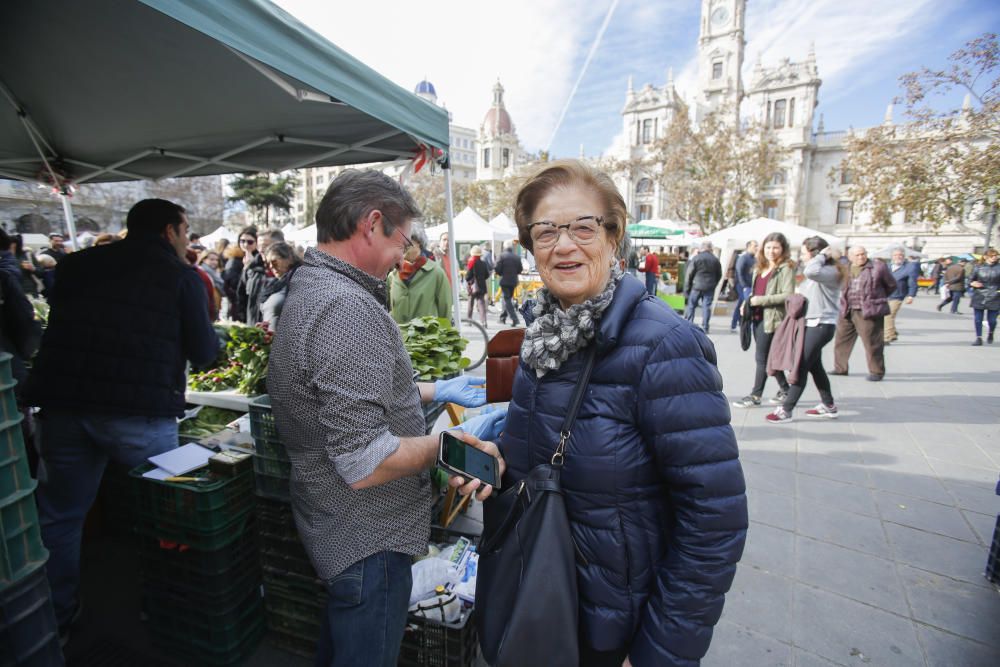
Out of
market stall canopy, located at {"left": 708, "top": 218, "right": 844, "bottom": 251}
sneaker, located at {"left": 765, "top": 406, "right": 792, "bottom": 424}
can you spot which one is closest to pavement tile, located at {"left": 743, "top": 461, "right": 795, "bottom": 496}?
sneaker, located at {"left": 765, "top": 406, "right": 792, "bottom": 424}

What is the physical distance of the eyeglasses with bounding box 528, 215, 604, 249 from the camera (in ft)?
4.40

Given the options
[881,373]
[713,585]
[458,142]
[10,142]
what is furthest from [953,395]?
[458,142]

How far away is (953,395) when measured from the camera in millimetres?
6730

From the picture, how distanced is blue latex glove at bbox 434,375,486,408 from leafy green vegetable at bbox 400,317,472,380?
56 cm

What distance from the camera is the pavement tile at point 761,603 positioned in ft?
8.39

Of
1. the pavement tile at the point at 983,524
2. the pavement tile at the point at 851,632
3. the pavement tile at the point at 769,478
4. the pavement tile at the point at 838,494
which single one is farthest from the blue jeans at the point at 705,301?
the pavement tile at the point at 851,632

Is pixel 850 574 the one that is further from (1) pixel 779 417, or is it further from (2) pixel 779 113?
(2) pixel 779 113

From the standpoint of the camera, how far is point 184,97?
9.14 ft

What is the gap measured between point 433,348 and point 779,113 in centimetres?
6870

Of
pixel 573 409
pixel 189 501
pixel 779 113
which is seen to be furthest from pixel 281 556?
pixel 779 113

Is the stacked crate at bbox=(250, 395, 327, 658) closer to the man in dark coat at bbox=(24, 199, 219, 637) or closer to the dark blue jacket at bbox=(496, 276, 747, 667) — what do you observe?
the man in dark coat at bbox=(24, 199, 219, 637)

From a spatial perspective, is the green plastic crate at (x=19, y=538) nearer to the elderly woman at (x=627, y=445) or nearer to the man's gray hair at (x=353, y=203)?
the man's gray hair at (x=353, y=203)

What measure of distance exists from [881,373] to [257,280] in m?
9.53

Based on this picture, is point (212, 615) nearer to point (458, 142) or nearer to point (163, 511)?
point (163, 511)
